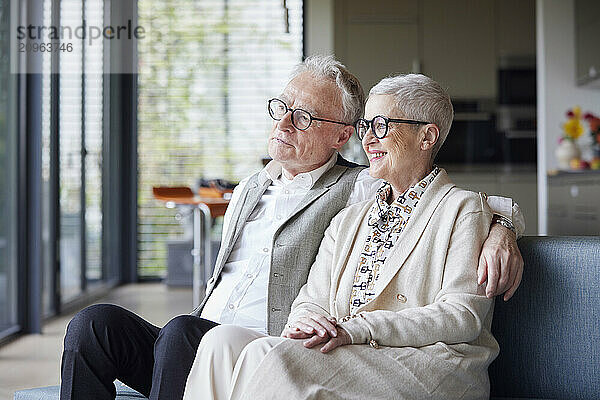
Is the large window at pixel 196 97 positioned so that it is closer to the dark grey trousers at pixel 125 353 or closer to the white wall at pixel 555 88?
the white wall at pixel 555 88

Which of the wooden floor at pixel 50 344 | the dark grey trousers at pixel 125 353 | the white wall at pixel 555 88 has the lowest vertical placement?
the wooden floor at pixel 50 344

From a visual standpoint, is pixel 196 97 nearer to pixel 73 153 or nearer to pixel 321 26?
pixel 321 26

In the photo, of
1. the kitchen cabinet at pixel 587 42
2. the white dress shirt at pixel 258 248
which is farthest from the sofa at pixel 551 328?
the kitchen cabinet at pixel 587 42

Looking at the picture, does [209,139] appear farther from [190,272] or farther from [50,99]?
[50,99]

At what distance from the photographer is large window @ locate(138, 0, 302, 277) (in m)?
7.44

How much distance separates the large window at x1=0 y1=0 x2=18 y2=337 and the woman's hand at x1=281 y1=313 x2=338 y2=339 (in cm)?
309

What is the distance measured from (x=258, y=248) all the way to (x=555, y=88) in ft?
14.9

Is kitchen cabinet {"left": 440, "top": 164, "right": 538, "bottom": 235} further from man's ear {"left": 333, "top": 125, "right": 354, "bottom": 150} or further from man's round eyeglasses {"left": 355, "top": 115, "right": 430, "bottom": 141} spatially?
man's round eyeglasses {"left": 355, "top": 115, "right": 430, "bottom": 141}

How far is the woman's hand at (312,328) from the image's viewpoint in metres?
1.72

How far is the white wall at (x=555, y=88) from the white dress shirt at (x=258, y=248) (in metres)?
4.14

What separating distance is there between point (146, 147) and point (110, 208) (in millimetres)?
723

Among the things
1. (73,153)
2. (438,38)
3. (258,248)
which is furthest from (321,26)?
(258,248)

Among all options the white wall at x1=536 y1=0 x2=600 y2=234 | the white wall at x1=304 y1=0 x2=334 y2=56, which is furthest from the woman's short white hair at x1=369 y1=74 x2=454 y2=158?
the white wall at x1=304 y1=0 x2=334 y2=56

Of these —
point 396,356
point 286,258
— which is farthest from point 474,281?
point 286,258
